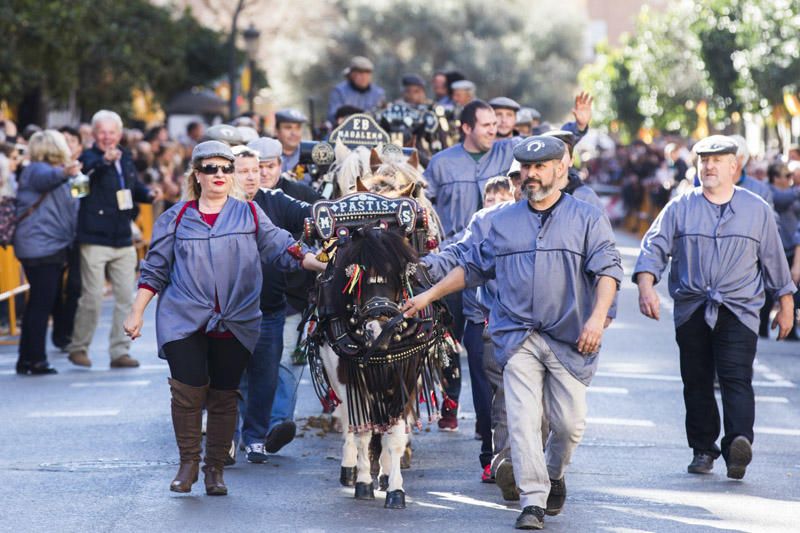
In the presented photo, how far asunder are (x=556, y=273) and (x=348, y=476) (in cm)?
190

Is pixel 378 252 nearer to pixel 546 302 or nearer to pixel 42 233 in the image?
pixel 546 302

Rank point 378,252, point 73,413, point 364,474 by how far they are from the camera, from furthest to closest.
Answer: point 73,413, point 364,474, point 378,252

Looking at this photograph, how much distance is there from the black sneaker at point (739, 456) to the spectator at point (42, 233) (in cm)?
668

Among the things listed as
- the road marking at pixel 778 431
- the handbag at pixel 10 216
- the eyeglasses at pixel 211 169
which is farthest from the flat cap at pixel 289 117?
the road marking at pixel 778 431

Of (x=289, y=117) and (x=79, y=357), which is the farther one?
(x=79, y=357)

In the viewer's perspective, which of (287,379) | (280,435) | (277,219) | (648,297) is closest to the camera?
(648,297)

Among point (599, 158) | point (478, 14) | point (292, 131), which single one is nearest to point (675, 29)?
point (478, 14)

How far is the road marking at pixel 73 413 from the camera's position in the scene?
11.6m

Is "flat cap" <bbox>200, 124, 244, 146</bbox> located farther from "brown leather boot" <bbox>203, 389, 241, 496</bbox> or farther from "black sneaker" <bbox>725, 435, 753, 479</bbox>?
"black sneaker" <bbox>725, 435, 753, 479</bbox>

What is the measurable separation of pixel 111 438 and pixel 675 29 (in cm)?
3970

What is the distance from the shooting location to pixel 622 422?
11.6 m

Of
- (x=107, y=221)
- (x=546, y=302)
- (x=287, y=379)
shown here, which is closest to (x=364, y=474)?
(x=546, y=302)

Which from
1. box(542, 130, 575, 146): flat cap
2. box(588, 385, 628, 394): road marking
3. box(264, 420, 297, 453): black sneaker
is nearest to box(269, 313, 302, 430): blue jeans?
box(264, 420, 297, 453): black sneaker

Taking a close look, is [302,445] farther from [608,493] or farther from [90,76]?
[90,76]
